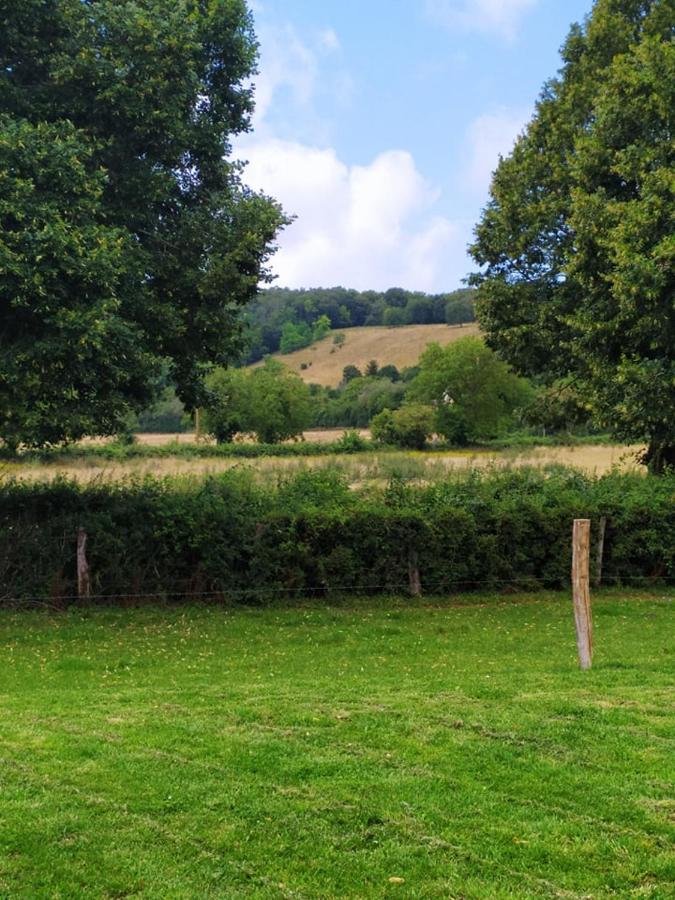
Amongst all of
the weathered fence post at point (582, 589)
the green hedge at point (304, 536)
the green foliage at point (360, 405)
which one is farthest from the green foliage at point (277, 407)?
the weathered fence post at point (582, 589)

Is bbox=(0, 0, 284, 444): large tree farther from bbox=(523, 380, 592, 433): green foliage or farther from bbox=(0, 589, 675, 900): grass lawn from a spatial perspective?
bbox=(523, 380, 592, 433): green foliage

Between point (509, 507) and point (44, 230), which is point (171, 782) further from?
point (509, 507)

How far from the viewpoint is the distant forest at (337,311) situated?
14312 cm

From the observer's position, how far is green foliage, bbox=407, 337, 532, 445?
74.5m

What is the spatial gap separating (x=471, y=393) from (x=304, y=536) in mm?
62167

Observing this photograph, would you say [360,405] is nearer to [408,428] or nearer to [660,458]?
[408,428]


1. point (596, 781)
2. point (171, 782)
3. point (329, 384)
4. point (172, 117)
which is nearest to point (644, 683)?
point (596, 781)

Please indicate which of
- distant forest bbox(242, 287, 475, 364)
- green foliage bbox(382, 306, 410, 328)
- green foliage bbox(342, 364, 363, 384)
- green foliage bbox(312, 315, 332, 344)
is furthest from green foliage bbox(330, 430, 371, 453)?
green foliage bbox(382, 306, 410, 328)

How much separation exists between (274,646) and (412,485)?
280 inches

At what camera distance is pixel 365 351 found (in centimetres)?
14112

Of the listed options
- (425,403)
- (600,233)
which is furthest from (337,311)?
(600,233)

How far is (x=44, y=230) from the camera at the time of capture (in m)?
10.8

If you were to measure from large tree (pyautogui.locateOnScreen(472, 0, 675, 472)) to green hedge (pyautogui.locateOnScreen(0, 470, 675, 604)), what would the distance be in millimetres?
3093

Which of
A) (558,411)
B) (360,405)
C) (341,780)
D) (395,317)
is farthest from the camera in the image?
(395,317)
